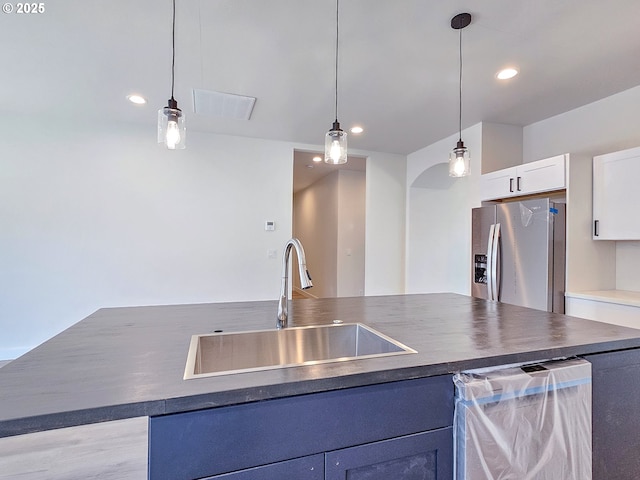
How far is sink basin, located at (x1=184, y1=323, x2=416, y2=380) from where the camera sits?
1.19 m

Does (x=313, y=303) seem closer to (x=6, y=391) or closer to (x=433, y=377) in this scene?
(x=433, y=377)

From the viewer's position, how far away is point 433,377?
0.96m

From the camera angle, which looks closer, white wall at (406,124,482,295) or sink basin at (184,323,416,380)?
sink basin at (184,323,416,380)

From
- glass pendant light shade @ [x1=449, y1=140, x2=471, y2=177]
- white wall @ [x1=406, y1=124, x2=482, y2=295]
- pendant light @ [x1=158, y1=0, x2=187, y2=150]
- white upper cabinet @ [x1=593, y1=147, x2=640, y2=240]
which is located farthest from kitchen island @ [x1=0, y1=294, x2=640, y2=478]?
white wall @ [x1=406, y1=124, x2=482, y2=295]

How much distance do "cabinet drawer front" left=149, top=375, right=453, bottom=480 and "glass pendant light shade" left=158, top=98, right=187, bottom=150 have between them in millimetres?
1398

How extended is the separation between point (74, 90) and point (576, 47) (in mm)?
4011

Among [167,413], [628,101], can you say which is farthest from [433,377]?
[628,101]

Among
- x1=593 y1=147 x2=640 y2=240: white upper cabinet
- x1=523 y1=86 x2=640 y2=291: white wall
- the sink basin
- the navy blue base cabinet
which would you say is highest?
x1=523 y1=86 x2=640 y2=291: white wall

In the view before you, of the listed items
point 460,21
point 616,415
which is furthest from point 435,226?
point 616,415

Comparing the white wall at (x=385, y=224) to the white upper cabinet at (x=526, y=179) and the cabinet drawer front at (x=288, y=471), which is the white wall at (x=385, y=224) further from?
the cabinet drawer front at (x=288, y=471)

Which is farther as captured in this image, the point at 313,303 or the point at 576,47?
the point at 576,47

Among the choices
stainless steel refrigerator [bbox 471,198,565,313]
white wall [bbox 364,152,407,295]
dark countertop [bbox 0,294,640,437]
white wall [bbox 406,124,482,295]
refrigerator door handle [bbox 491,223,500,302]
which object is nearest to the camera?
dark countertop [bbox 0,294,640,437]

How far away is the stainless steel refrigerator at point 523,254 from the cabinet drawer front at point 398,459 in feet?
7.45

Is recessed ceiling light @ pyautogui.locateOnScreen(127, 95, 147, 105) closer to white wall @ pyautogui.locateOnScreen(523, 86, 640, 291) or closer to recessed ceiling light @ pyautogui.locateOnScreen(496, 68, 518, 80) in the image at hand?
recessed ceiling light @ pyautogui.locateOnScreen(496, 68, 518, 80)
